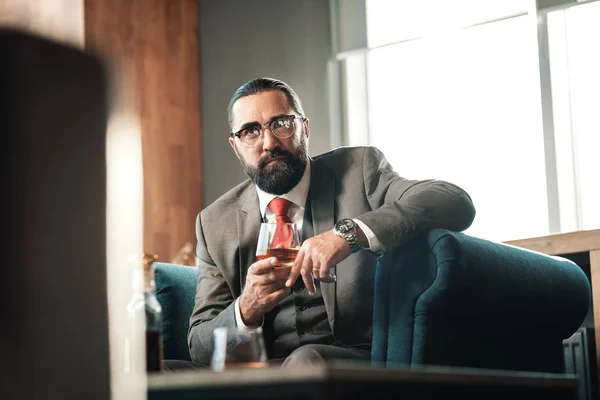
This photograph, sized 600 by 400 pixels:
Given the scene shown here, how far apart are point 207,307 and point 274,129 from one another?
542mm

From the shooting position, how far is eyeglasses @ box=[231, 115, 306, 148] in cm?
254

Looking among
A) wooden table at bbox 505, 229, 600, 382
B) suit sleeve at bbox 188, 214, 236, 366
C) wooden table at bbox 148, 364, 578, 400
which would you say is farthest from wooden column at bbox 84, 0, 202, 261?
wooden table at bbox 148, 364, 578, 400

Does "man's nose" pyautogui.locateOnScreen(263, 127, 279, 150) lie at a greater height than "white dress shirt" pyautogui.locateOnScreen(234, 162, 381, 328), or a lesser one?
greater

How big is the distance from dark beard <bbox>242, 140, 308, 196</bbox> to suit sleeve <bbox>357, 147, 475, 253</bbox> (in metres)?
0.23

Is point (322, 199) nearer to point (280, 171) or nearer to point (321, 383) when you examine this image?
point (280, 171)

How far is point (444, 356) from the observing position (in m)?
1.88

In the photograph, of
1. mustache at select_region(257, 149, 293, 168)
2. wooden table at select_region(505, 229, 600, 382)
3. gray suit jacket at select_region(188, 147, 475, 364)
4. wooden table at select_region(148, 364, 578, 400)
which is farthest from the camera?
wooden table at select_region(505, 229, 600, 382)

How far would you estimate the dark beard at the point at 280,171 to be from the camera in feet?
8.24

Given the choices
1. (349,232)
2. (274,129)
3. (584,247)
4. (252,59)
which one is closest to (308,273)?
(349,232)

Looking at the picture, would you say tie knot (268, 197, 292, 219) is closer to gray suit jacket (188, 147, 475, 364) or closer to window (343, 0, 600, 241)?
gray suit jacket (188, 147, 475, 364)

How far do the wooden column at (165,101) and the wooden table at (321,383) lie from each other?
3.99 m

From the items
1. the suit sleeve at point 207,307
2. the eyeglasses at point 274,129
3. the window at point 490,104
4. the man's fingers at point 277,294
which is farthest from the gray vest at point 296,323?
the window at point 490,104

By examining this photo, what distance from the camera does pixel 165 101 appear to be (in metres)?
5.27

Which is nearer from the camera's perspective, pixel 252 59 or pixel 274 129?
pixel 274 129
